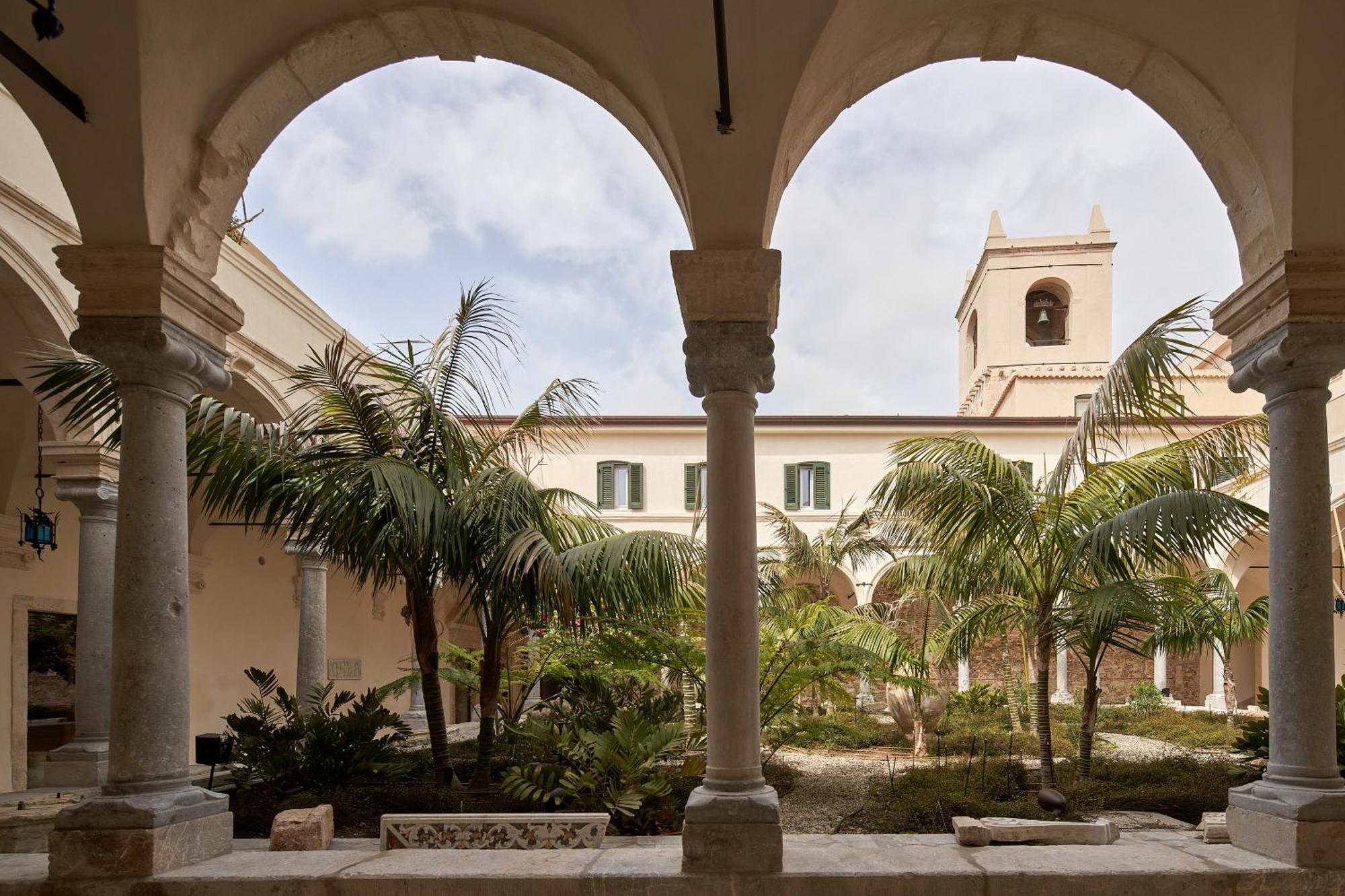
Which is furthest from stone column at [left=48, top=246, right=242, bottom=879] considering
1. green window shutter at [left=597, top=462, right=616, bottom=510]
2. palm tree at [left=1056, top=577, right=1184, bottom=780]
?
green window shutter at [left=597, top=462, right=616, bottom=510]

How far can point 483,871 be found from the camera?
4504 millimetres

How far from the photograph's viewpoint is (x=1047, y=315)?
31891mm

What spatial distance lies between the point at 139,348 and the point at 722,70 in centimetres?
325

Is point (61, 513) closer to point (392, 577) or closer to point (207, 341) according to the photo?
point (392, 577)

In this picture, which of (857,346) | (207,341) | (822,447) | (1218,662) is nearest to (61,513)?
(207,341)

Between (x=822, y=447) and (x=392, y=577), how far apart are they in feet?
60.3

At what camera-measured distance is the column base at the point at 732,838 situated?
14.9 ft

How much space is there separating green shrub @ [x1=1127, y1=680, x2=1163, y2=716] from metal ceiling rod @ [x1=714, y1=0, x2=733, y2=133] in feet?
55.5

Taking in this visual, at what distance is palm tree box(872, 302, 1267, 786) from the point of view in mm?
7016

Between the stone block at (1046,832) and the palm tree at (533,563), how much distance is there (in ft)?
9.85

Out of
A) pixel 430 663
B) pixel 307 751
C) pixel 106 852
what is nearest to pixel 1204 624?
pixel 430 663

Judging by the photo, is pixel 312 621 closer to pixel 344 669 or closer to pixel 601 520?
pixel 601 520

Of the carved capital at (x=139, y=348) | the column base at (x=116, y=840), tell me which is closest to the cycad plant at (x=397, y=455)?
the carved capital at (x=139, y=348)

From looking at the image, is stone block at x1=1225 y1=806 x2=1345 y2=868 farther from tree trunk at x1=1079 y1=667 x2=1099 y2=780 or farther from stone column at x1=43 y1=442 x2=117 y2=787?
stone column at x1=43 y1=442 x2=117 y2=787
